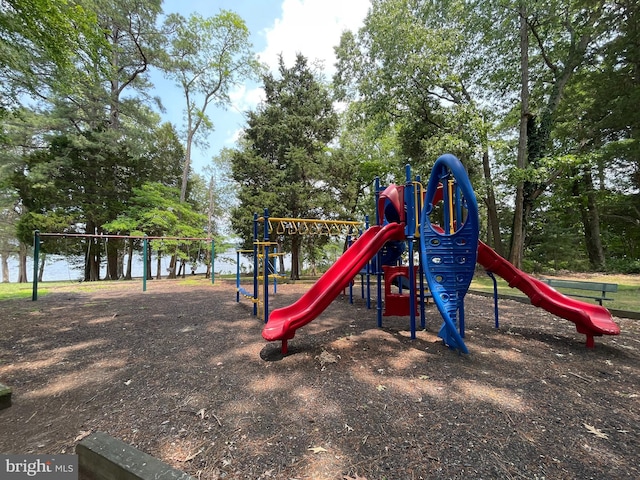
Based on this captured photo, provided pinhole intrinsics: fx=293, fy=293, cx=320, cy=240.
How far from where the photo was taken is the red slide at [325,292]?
148 inches

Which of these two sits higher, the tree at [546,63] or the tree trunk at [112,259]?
the tree at [546,63]

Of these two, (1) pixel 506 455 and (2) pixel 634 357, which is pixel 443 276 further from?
(2) pixel 634 357

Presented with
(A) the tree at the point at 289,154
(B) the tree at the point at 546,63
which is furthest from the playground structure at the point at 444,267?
(A) the tree at the point at 289,154

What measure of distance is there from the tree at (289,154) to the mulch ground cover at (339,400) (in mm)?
9497

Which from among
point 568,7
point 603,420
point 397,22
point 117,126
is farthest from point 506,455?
point 117,126

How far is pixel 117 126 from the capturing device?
17.3 metres

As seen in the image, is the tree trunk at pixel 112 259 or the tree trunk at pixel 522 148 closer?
the tree trunk at pixel 522 148

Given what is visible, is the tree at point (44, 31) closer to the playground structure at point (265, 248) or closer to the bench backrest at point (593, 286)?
the playground structure at point (265, 248)

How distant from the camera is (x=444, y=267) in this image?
374cm

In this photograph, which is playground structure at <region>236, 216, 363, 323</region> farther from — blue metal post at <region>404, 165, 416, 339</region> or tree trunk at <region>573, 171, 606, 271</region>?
tree trunk at <region>573, 171, 606, 271</region>

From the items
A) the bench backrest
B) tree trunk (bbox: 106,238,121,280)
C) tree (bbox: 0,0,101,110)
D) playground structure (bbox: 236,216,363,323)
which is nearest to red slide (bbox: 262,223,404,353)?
playground structure (bbox: 236,216,363,323)

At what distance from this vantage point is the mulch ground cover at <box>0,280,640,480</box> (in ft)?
6.32

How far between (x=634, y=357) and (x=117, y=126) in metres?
22.5

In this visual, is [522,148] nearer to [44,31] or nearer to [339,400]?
[339,400]
